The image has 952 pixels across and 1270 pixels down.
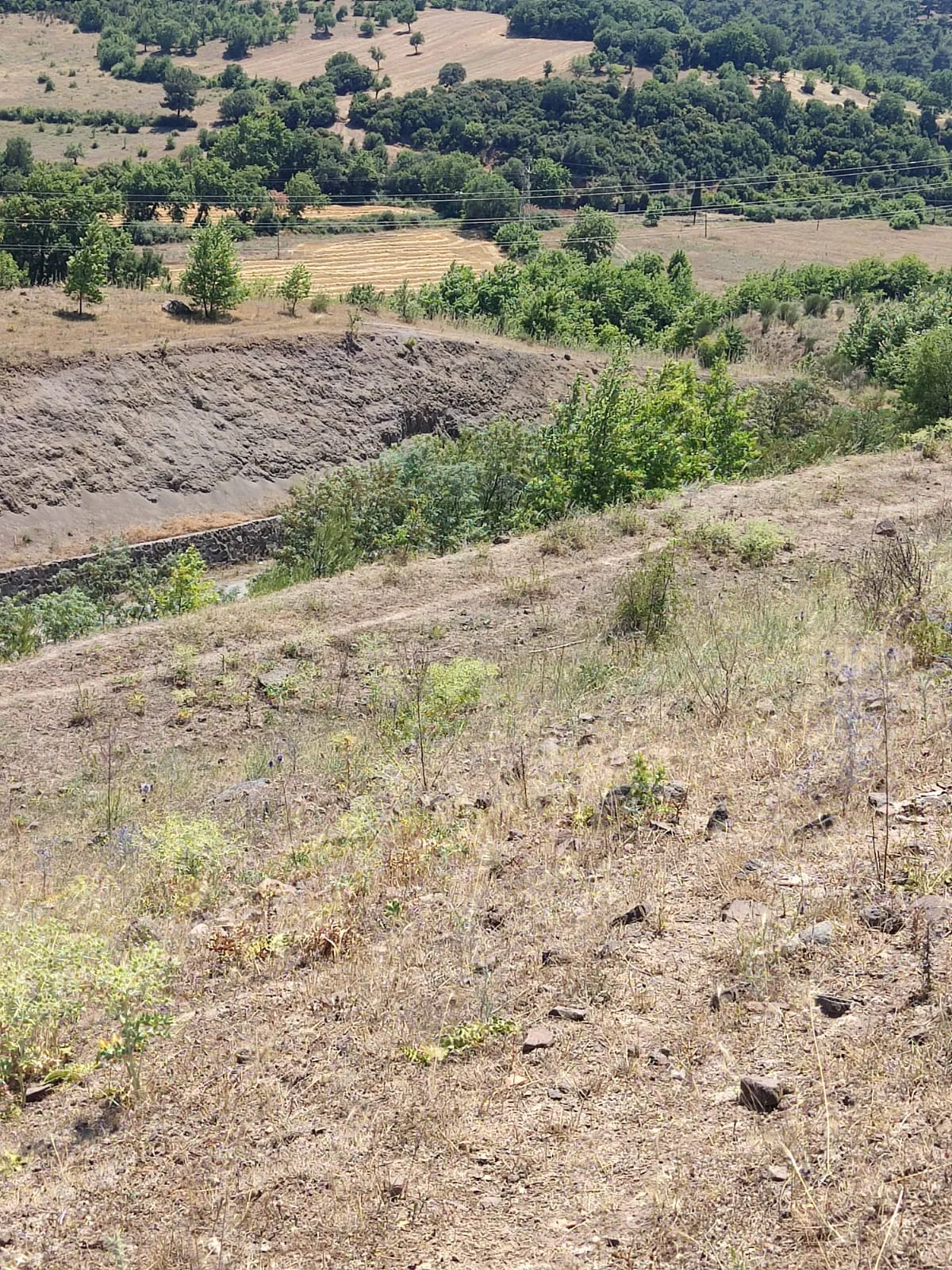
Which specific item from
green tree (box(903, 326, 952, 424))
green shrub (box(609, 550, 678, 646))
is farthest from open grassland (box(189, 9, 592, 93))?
green shrub (box(609, 550, 678, 646))

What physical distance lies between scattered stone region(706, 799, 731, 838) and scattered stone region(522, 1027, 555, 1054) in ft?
5.42

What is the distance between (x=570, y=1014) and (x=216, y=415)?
28732 millimetres

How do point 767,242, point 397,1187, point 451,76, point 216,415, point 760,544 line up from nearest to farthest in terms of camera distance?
1. point 397,1187
2. point 760,544
3. point 216,415
4. point 767,242
5. point 451,76

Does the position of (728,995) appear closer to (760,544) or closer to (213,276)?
(760,544)

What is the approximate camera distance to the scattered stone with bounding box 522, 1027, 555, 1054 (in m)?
4.15

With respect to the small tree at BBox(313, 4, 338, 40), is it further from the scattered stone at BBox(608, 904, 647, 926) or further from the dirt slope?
the scattered stone at BBox(608, 904, 647, 926)

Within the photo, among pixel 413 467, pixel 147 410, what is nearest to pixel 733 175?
pixel 147 410

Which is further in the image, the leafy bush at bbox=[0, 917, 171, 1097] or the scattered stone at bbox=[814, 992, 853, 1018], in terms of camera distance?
the leafy bush at bbox=[0, 917, 171, 1097]

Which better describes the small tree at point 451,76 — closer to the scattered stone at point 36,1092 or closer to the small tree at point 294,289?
the small tree at point 294,289

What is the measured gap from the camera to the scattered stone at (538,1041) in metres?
4.15

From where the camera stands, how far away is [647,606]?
1060cm

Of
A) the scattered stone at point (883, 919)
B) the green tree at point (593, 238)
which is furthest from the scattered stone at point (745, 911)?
the green tree at point (593, 238)

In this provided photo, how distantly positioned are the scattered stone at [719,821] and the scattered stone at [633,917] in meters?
0.83

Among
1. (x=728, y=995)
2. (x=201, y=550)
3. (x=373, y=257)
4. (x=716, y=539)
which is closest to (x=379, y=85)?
(x=373, y=257)
